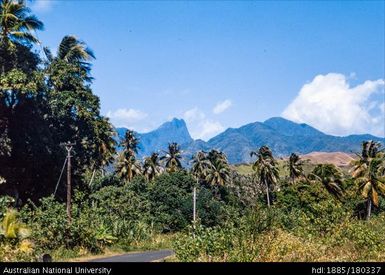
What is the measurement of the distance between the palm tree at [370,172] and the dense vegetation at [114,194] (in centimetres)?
14

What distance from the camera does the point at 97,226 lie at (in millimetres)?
30203

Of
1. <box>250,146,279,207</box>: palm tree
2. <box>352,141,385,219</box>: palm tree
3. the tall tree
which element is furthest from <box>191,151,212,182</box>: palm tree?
<box>352,141,385,219</box>: palm tree

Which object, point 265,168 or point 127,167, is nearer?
point 127,167

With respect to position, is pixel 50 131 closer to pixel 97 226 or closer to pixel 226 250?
pixel 97 226

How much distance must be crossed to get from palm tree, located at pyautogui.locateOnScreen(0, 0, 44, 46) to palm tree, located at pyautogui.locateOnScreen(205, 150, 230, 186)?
4263 cm

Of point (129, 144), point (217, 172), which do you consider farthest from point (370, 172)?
point (129, 144)

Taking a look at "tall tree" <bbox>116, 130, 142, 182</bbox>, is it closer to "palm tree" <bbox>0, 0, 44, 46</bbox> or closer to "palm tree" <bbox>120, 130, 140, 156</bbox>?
"palm tree" <bbox>120, 130, 140, 156</bbox>

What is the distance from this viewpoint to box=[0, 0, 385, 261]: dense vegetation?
59.8 ft

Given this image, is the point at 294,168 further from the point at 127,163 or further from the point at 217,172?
the point at 127,163

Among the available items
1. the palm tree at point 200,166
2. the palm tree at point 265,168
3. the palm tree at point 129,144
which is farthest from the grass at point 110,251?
the palm tree at point 265,168

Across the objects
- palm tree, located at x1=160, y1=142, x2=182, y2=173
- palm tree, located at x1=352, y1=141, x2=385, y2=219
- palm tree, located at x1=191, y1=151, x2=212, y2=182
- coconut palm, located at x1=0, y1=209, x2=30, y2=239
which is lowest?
coconut palm, located at x1=0, y1=209, x2=30, y2=239

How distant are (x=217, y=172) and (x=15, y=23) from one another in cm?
4485

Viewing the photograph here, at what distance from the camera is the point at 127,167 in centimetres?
6738
